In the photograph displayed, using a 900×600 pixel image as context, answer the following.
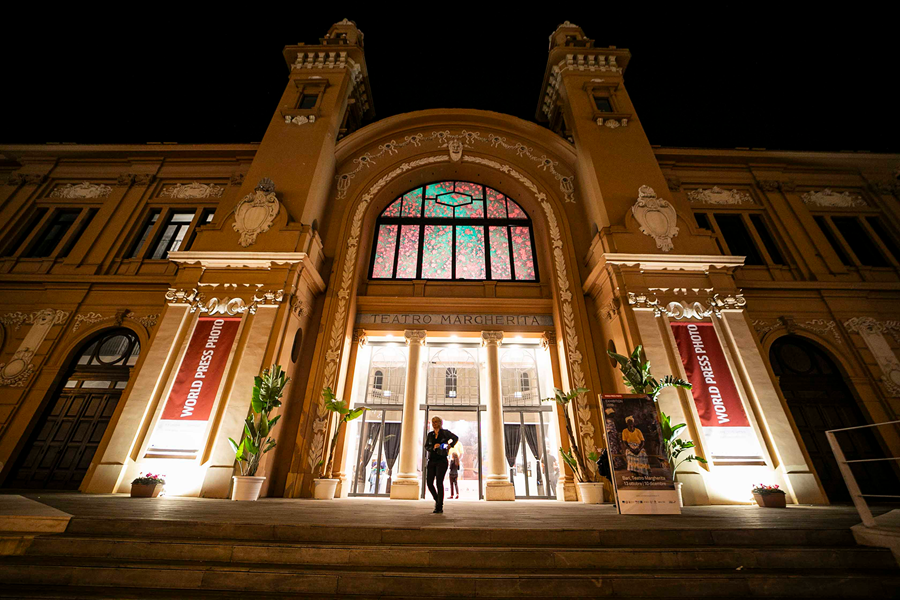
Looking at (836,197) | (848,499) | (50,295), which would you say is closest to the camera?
(848,499)

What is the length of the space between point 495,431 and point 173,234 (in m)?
11.5

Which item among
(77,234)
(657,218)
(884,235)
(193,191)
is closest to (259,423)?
(193,191)

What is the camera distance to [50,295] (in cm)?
1048

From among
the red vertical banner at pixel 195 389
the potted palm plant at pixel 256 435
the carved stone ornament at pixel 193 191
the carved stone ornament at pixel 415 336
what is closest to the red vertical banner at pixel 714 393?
the carved stone ornament at pixel 415 336

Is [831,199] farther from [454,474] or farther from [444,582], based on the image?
[444,582]

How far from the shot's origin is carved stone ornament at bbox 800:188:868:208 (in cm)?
1239

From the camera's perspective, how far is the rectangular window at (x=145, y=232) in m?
11.5

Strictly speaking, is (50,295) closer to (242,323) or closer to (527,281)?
(242,323)

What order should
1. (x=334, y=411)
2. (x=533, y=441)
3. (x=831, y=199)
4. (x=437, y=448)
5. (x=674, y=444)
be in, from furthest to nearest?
(x=831, y=199), (x=533, y=441), (x=334, y=411), (x=674, y=444), (x=437, y=448)

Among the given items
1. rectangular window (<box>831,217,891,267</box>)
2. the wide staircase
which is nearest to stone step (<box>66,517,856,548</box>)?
the wide staircase

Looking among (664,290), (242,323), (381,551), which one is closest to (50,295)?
(242,323)

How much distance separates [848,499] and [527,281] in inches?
349

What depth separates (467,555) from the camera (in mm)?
2918

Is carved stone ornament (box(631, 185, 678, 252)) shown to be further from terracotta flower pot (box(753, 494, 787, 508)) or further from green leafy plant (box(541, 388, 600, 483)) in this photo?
terracotta flower pot (box(753, 494, 787, 508))
